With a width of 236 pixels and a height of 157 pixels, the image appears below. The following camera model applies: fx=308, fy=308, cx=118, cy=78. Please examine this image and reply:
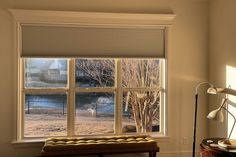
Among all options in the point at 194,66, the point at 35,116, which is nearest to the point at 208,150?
the point at 194,66

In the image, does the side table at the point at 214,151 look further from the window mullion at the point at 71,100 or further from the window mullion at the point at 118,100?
the window mullion at the point at 71,100

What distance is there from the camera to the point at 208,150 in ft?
11.7

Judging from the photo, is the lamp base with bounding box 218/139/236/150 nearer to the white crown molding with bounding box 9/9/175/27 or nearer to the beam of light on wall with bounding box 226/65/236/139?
the beam of light on wall with bounding box 226/65/236/139

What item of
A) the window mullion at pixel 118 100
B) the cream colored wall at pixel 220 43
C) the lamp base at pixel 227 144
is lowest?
the lamp base at pixel 227 144

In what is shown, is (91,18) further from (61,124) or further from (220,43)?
(220,43)

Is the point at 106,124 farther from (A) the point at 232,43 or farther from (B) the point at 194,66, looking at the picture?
(A) the point at 232,43

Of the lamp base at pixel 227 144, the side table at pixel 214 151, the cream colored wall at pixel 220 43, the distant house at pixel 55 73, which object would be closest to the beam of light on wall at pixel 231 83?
the cream colored wall at pixel 220 43

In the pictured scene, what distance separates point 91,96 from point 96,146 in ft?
2.84

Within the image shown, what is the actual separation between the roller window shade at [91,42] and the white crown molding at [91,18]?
79mm

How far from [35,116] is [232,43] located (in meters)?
2.99

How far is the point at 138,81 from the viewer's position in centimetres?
479

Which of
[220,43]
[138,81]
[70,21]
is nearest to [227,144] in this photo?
[220,43]

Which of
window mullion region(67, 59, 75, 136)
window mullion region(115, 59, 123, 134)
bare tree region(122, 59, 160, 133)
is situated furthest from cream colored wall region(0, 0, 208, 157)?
window mullion region(67, 59, 75, 136)

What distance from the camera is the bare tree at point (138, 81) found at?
4695 millimetres
